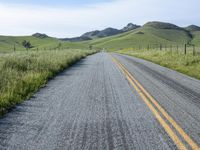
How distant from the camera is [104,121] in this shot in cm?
611

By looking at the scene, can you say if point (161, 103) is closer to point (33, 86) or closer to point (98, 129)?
point (98, 129)

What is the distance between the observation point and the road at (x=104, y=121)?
190 inches

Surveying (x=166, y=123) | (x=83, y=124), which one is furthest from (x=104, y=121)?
A: (x=166, y=123)

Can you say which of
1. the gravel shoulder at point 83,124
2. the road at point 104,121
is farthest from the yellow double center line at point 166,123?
the gravel shoulder at point 83,124

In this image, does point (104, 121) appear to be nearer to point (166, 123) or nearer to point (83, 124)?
point (83, 124)

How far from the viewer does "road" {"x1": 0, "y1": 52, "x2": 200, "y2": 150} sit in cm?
482

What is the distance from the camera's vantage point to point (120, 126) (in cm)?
575

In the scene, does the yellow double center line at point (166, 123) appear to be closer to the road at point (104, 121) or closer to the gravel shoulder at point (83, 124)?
the road at point (104, 121)

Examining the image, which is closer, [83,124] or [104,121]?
[83,124]

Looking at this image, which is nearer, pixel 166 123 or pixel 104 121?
pixel 166 123

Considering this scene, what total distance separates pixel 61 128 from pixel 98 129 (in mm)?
714

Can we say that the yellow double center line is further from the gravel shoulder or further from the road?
the gravel shoulder

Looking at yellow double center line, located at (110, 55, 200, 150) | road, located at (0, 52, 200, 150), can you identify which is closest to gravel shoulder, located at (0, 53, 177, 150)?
road, located at (0, 52, 200, 150)

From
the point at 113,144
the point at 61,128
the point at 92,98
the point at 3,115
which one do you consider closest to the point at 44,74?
the point at 92,98
